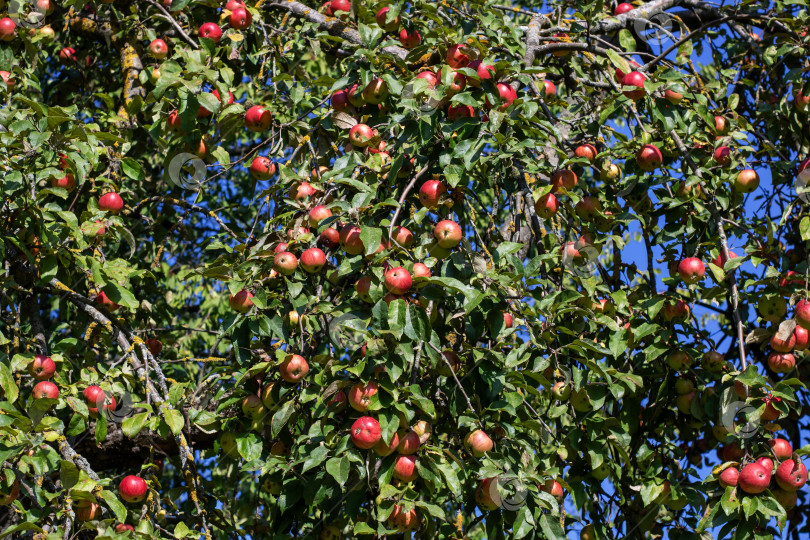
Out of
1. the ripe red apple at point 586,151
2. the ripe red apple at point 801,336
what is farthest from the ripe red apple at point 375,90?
the ripe red apple at point 801,336

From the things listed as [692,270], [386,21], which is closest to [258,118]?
[386,21]

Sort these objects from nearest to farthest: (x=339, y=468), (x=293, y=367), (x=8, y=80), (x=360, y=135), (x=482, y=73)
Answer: (x=339, y=468), (x=293, y=367), (x=482, y=73), (x=360, y=135), (x=8, y=80)

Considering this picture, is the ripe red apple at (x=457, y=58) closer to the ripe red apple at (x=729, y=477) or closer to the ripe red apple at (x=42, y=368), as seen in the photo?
the ripe red apple at (x=729, y=477)

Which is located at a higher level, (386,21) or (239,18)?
(386,21)

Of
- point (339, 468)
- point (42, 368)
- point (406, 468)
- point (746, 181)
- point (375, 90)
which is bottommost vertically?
point (42, 368)

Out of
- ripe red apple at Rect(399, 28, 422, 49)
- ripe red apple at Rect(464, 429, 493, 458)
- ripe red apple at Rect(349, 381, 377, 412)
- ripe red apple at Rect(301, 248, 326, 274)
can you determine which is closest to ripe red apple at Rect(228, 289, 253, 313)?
ripe red apple at Rect(301, 248, 326, 274)

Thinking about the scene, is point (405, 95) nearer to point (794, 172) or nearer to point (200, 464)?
point (794, 172)

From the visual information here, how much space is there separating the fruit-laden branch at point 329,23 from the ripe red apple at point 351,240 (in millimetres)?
1111

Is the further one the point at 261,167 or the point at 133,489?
the point at 261,167

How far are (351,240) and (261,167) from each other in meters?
0.69

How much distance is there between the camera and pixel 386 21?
260 cm

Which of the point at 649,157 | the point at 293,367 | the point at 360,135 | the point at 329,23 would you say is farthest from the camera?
the point at 329,23

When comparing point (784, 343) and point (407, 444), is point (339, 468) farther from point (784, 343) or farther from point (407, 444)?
point (784, 343)

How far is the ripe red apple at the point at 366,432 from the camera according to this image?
177 centimetres
